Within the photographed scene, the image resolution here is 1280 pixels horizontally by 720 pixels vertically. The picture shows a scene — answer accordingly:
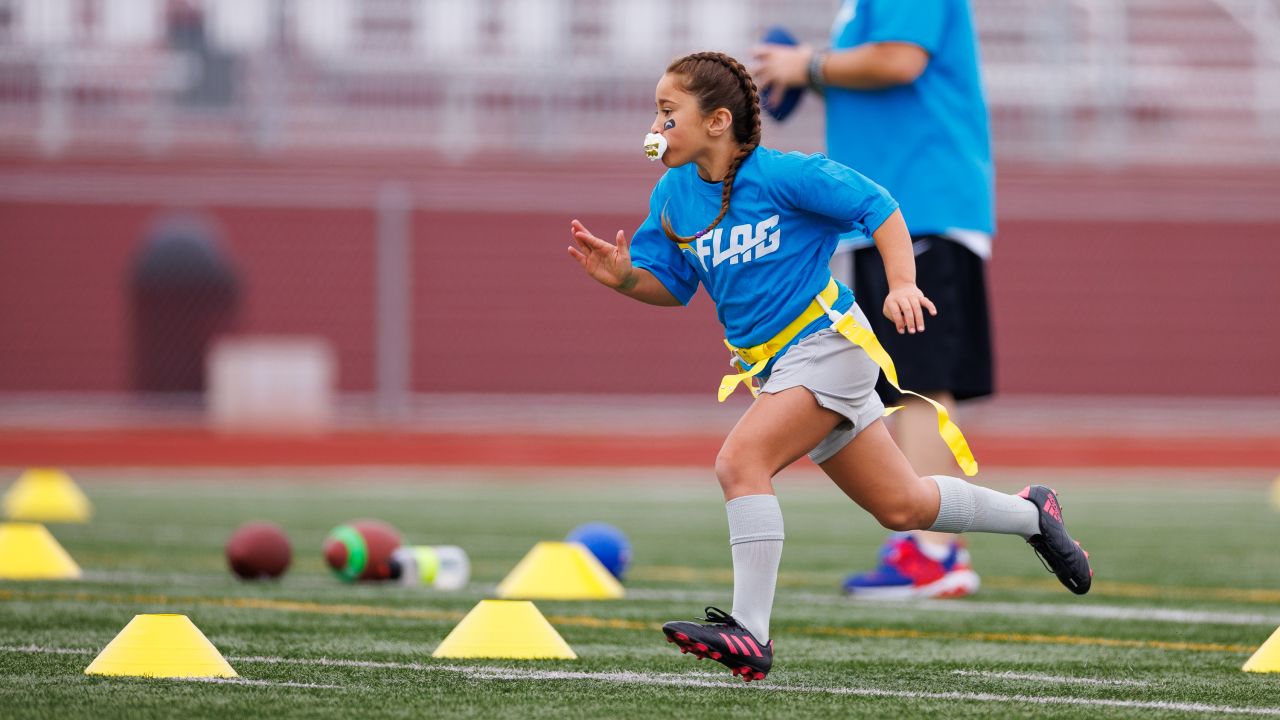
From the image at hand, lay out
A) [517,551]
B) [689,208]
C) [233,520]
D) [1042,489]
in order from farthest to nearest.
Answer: [233,520], [517,551], [1042,489], [689,208]

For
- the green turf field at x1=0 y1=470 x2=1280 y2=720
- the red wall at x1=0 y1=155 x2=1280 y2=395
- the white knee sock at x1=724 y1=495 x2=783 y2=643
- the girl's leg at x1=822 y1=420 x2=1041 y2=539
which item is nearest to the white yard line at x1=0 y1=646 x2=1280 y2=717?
the green turf field at x1=0 y1=470 x2=1280 y2=720

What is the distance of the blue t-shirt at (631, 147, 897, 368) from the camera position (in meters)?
4.22

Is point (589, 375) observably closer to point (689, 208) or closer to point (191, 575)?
point (191, 575)

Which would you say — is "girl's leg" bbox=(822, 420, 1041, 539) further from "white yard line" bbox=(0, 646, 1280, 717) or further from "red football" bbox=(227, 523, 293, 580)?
"red football" bbox=(227, 523, 293, 580)

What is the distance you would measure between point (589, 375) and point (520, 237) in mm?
1359

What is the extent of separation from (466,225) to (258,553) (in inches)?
401

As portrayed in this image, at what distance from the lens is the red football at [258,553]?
632 centimetres

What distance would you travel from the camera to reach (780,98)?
6.39 meters

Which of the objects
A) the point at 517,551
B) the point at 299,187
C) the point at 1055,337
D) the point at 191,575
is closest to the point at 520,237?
the point at 299,187

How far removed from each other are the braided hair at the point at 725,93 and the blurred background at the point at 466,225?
10.9 m

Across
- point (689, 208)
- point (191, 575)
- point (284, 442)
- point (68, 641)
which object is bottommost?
point (284, 442)

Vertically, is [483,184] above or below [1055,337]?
above

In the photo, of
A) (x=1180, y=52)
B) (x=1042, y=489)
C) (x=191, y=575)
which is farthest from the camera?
(x=1180, y=52)

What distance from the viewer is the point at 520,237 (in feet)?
54.3
